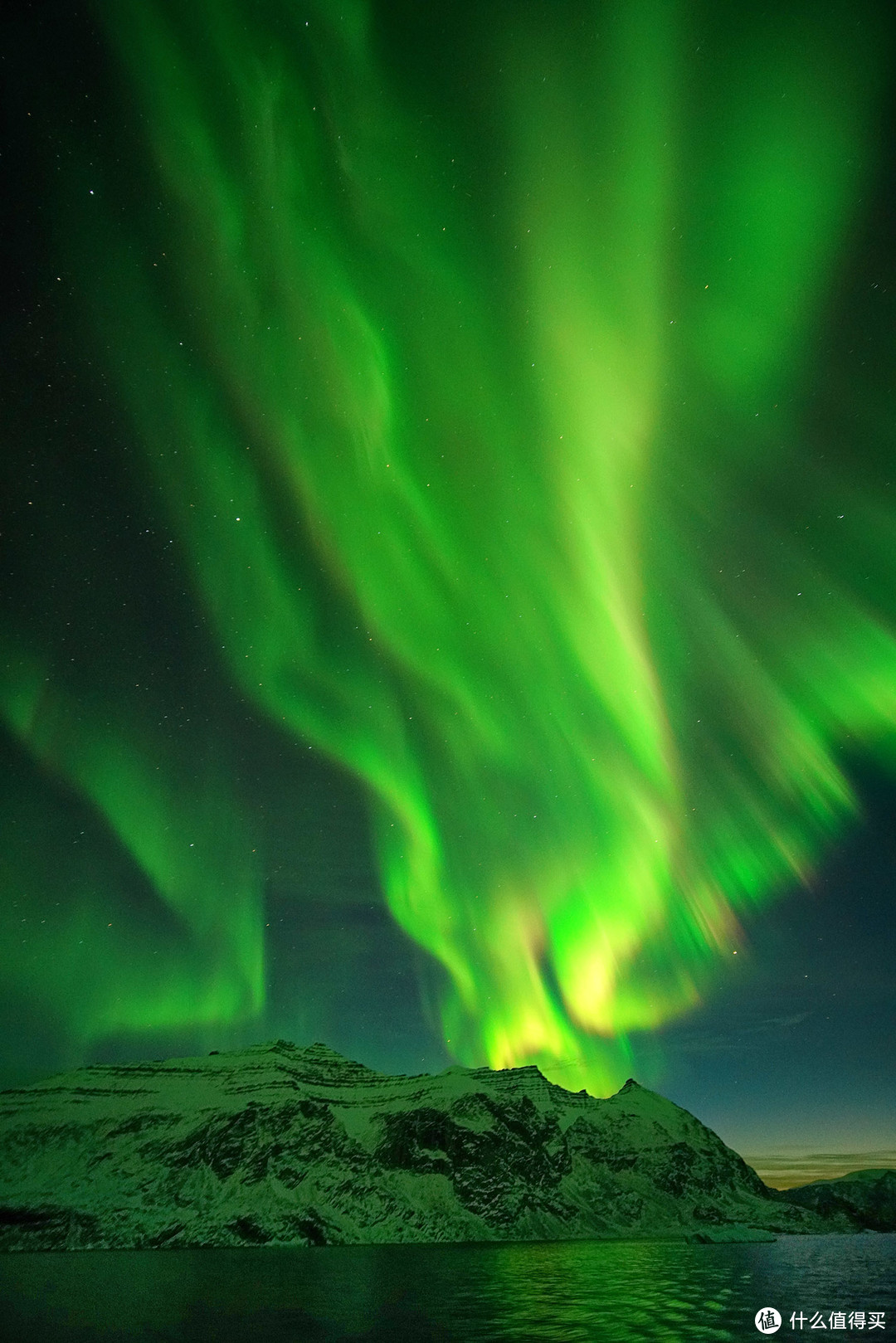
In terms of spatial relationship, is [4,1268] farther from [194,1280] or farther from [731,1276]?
[731,1276]

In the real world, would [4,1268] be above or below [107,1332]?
above

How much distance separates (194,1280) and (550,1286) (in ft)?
196

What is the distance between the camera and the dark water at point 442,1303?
54156mm

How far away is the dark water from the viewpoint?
54.2m

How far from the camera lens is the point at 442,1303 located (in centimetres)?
7731

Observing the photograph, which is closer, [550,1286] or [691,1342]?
[691,1342]

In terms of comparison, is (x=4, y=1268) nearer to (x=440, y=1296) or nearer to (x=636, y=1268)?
(x=636, y=1268)

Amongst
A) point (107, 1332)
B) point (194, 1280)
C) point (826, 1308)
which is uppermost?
point (194, 1280)

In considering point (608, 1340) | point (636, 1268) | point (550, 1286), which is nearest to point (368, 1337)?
point (608, 1340)

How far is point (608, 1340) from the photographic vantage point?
46656 mm

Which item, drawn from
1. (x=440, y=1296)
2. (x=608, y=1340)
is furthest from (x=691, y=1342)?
(x=440, y=1296)

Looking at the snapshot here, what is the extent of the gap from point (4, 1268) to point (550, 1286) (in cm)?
13665

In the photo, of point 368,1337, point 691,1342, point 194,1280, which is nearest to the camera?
point 691,1342

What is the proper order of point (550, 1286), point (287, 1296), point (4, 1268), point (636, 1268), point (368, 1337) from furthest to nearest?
point (4, 1268)
point (636, 1268)
point (550, 1286)
point (287, 1296)
point (368, 1337)
